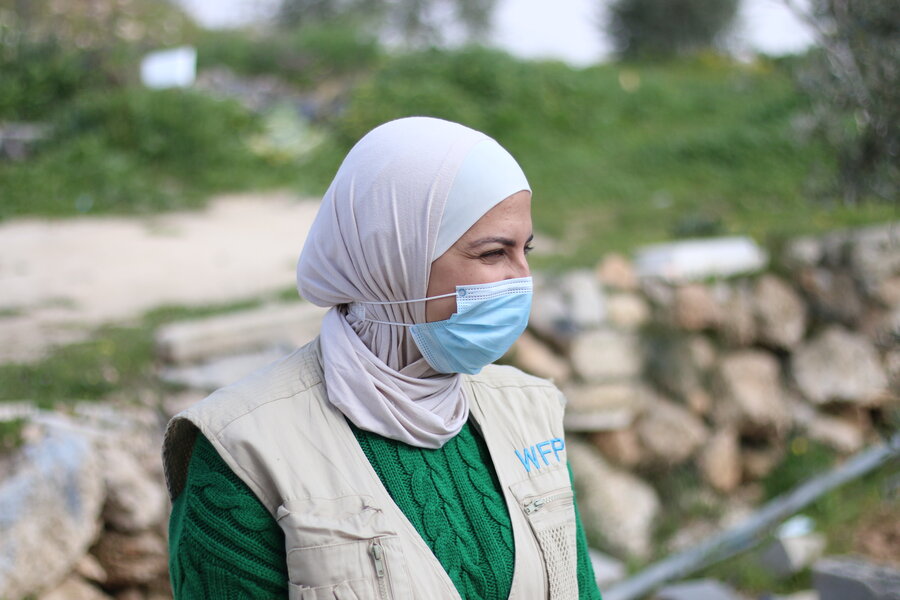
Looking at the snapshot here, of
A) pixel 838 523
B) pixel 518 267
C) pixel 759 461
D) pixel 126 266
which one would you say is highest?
pixel 126 266

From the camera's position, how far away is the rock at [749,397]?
265 inches

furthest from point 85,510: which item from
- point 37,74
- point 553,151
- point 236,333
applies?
point 553,151

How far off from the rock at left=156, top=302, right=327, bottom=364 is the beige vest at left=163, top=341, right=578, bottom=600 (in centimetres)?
278

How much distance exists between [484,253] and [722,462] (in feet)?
17.1

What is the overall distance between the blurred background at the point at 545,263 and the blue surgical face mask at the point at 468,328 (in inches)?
81.9

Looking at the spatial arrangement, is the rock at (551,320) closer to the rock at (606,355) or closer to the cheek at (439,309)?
the rock at (606,355)

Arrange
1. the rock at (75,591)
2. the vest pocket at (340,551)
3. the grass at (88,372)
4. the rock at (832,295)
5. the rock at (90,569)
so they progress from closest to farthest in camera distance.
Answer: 1. the vest pocket at (340,551)
2. the rock at (75,591)
3. the rock at (90,569)
4. the grass at (88,372)
5. the rock at (832,295)

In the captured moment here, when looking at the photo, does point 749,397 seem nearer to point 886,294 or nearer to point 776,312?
point 776,312

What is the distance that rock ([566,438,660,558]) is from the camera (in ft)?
18.2

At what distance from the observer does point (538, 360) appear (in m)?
5.66

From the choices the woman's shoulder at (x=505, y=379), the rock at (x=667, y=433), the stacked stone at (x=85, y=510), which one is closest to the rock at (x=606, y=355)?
the rock at (x=667, y=433)

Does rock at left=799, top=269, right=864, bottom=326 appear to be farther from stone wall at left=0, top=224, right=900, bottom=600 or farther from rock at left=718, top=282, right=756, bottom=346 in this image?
rock at left=718, top=282, right=756, bottom=346

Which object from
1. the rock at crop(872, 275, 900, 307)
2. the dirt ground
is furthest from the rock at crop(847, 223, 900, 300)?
the dirt ground

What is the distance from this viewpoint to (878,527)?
5.68 metres
